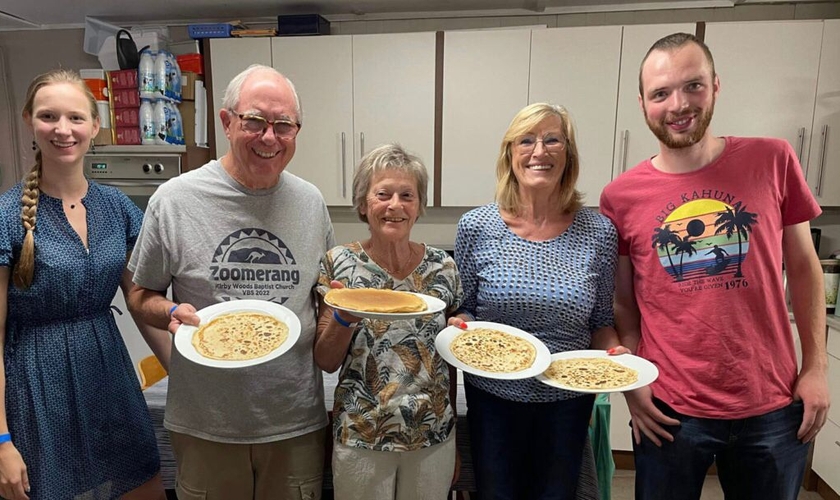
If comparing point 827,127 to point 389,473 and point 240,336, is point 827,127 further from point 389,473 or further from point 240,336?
point 240,336

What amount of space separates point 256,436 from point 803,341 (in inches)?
58.5

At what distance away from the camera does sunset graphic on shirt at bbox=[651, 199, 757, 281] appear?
1.27 metres

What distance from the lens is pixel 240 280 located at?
126 centimetres

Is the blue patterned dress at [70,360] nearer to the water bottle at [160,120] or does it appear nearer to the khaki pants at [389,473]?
the khaki pants at [389,473]

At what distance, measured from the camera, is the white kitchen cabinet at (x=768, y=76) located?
9.21 feet

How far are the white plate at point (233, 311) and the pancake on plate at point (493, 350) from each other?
39 cm

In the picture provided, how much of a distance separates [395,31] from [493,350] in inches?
108

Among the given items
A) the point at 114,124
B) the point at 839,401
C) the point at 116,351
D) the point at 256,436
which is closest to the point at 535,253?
the point at 256,436

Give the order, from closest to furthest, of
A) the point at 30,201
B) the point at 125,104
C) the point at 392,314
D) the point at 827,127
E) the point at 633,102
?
1. the point at 392,314
2. the point at 30,201
3. the point at 827,127
4. the point at 633,102
5. the point at 125,104

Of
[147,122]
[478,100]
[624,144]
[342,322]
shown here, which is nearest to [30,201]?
[342,322]

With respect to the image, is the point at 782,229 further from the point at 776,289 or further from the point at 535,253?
the point at 535,253

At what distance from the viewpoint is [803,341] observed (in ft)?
4.48

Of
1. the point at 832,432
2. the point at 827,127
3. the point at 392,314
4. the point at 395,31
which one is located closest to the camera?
the point at 392,314

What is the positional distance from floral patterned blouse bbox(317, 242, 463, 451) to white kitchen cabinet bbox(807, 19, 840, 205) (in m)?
2.79
